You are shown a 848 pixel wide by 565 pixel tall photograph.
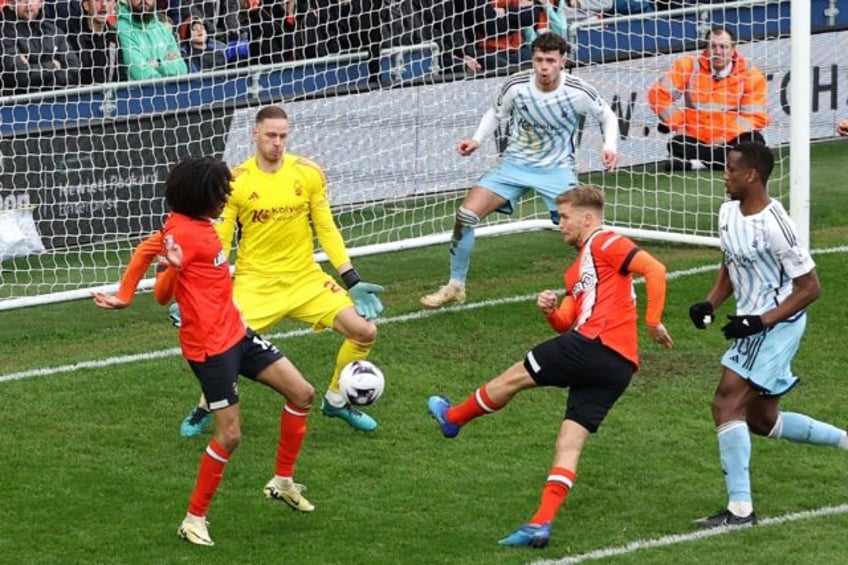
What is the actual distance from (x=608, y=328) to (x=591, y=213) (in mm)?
589

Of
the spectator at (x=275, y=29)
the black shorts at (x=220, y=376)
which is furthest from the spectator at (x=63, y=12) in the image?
the black shorts at (x=220, y=376)

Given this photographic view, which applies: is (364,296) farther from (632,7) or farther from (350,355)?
(632,7)

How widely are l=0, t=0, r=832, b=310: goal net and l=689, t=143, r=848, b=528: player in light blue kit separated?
608cm

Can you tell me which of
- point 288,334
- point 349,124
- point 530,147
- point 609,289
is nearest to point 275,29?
point 349,124

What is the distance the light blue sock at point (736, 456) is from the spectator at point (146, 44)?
829cm

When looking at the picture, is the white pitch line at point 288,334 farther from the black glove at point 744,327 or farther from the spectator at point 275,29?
the black glove at point 744,327

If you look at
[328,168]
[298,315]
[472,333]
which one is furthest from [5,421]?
[328,168]

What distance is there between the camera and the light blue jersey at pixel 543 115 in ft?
43.0

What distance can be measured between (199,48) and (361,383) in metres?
6.94

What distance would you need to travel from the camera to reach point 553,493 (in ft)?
27.2

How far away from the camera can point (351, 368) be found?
957cm

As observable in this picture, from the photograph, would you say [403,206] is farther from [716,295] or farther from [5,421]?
[716,295]

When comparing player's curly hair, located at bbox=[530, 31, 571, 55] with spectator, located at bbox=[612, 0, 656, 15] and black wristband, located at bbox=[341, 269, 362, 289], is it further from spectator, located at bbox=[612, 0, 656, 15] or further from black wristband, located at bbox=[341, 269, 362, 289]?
Result: spectator, located at bbox=[612, 0, 656, 15]

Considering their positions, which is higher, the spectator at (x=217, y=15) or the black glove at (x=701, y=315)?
the spectator at (x=217, y=15)
